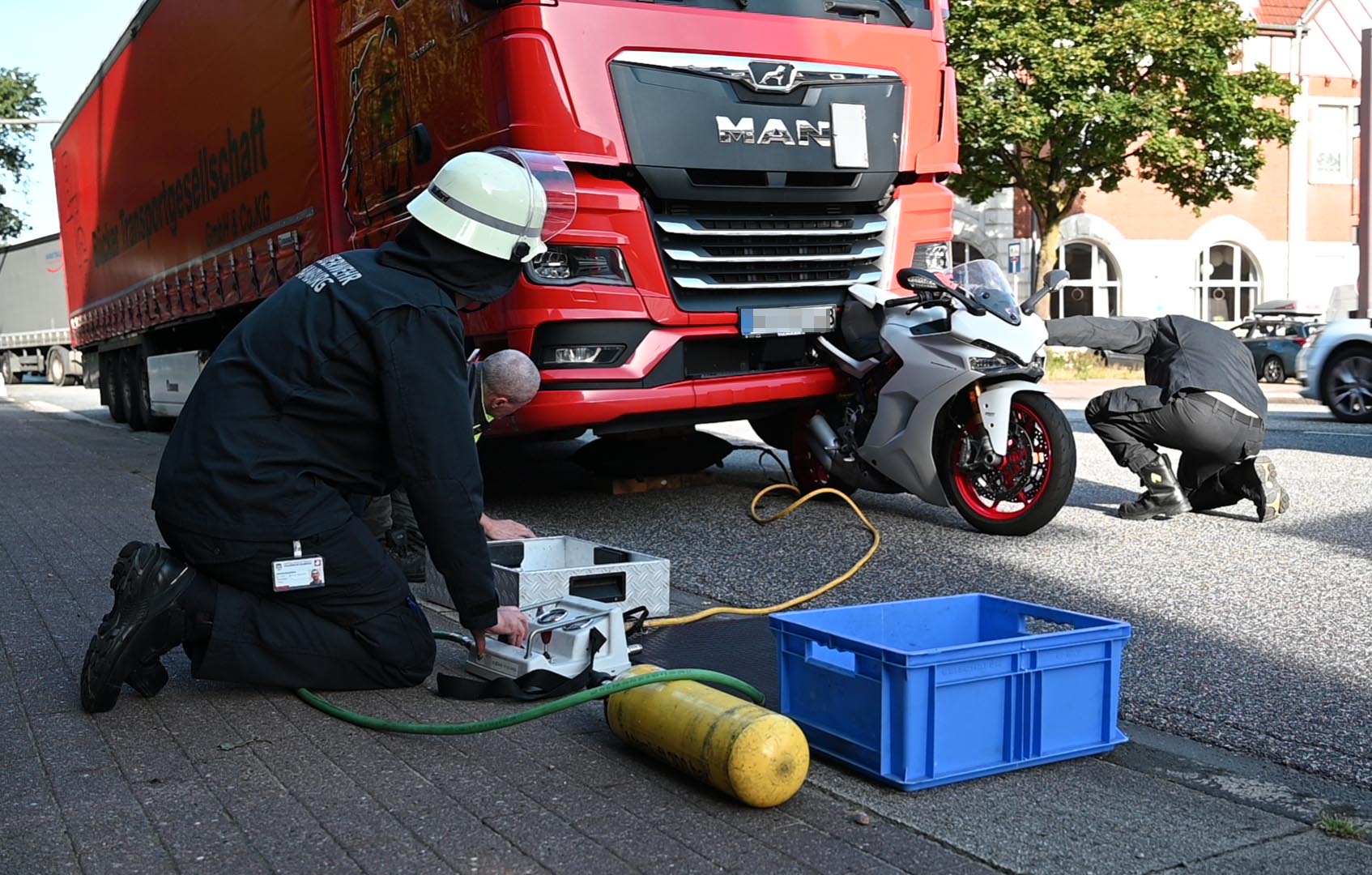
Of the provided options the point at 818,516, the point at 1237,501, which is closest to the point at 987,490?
the point at 818,516

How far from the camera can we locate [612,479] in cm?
877

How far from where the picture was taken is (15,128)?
45.4 meters

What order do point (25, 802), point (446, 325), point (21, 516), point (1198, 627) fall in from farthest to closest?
point (21, 516), point (1198, 627), point (446, 325), point (25, 802)

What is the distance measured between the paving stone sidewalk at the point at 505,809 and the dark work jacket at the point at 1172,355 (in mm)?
3543

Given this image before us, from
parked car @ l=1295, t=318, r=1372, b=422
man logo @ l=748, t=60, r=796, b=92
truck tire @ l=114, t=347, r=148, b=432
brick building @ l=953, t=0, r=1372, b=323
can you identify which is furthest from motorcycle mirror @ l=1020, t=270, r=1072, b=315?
brick building @ l=953, t=0, r=1372, b=323

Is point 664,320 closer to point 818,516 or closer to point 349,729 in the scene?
point 818,516

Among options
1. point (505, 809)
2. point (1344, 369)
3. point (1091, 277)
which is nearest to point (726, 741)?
point (505, 809)

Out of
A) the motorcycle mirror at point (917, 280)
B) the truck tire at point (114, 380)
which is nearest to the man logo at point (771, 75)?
the motorcycle mirror at point (917, 280)

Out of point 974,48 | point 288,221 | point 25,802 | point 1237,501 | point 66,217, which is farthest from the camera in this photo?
point 974,48

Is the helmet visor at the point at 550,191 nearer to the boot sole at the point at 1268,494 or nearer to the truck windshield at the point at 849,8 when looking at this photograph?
the truck windshield at the point at 849,8

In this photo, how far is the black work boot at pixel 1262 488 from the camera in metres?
7.12

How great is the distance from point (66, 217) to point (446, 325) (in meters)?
21.3

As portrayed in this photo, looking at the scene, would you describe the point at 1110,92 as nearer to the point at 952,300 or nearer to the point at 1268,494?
the point at 1268,494

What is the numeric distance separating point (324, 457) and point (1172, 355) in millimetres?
4696
